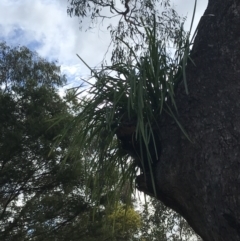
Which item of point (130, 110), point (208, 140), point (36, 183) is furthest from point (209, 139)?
point (36, 183)

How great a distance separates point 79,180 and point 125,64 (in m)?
8.06

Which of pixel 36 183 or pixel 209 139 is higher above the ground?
pixel 36 183

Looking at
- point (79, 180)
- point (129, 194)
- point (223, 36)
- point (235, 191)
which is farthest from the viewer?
point (79, 180)

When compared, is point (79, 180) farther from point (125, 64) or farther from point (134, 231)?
point (125, 64)

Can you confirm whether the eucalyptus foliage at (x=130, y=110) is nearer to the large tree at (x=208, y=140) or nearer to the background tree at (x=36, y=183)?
the large tree at (x=208, y=140)

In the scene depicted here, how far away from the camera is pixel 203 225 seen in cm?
402

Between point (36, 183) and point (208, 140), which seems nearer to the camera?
point (208, 140)

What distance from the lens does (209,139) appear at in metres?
4.03

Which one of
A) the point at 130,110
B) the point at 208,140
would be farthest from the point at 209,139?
the point at 130,110

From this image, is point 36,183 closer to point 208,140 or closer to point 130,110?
point 130,110

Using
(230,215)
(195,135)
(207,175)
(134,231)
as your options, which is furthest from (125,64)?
(134,231)

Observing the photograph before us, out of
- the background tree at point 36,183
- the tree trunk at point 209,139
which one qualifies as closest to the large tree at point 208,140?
the tree trunk at point 209,139

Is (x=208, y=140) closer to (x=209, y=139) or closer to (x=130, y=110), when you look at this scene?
(x=209, y=139)

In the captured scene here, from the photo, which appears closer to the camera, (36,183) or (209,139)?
(209,139)
